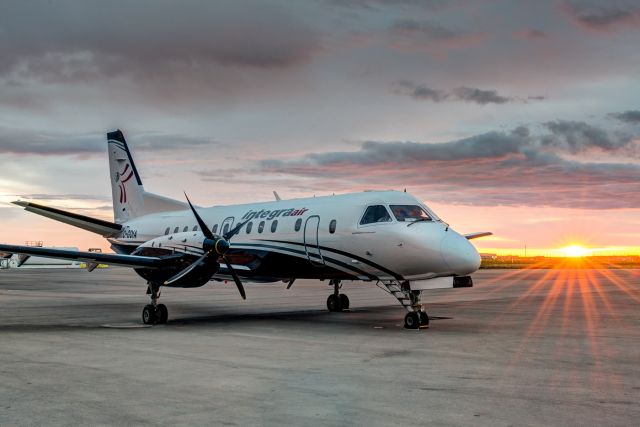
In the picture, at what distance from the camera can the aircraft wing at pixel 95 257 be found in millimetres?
18062

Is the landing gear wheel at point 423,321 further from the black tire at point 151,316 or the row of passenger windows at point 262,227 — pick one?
the black tire at point 151,316

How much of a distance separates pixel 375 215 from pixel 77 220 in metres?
13.4

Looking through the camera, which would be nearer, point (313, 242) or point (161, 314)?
point (161, 314)

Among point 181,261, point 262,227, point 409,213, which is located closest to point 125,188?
point 262,227

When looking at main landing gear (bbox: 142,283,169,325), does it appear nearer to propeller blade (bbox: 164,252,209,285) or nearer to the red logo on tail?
propeller blade (bbox: 164,252,209,285)

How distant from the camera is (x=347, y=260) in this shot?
60.1 feet

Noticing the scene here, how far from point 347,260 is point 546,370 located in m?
8.17

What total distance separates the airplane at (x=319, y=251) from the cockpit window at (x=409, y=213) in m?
0.03

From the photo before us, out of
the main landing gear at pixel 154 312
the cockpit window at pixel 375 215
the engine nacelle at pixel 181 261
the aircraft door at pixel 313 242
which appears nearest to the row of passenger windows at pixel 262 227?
the aircraft door at pixel 313 242

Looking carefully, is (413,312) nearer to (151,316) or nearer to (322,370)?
(322,370)

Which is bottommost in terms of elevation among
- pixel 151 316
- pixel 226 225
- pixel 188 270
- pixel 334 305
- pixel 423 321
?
pixel 423 321

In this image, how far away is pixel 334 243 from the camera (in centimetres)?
1859

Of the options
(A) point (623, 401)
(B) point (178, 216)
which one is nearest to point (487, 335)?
(A) point (623, 401)

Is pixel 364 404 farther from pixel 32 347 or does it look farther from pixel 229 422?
pixel 32 347
